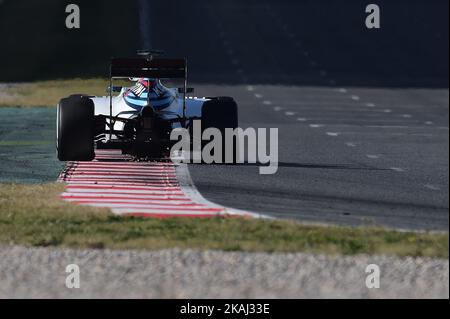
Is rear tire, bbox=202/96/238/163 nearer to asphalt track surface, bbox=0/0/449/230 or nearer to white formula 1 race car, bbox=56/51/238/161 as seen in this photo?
white formula 1 race car, bbox=56/51/238/161

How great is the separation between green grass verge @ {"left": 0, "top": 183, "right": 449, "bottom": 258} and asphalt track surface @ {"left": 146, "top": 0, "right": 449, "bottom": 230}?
0.88 m

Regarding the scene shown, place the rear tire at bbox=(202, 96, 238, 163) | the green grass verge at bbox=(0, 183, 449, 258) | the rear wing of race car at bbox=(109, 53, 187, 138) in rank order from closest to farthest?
the green grass verge at bbox=(0, 183, 449, 258) → the rear wing of race car at bbox=(109, 53, 187, 138) → the rear tire at bbox=(202, 96, 238, 163)

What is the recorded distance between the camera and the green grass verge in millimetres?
15461

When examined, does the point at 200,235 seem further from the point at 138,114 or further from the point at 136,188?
the point at 138,114

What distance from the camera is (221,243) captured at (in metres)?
15.7

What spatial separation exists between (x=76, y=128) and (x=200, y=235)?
27.6 feet

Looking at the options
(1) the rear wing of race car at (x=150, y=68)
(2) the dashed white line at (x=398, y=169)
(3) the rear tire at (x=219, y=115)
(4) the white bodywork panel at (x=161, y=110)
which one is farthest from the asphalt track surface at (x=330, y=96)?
(1) the rear wing of race car at (x=150, y=68)

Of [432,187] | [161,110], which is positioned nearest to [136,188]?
[161,110]

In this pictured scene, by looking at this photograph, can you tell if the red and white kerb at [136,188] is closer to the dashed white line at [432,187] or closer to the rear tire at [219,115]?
the rear tire at [219,115]

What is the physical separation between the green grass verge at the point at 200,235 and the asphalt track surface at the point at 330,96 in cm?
88

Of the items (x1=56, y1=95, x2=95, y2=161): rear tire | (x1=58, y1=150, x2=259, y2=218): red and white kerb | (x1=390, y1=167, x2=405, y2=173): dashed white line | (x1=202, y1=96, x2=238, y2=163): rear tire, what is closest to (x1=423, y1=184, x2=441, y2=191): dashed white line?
(x1=390, y1=167, x2=405, y2=173): dashed white line

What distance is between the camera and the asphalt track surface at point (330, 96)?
20.6 meters

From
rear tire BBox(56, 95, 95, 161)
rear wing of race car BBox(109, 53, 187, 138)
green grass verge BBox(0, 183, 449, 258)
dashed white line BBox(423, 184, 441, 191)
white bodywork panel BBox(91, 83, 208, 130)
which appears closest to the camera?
green grass verge BBox(0, 183, 449, 258)

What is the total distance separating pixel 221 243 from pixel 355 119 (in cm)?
2636
